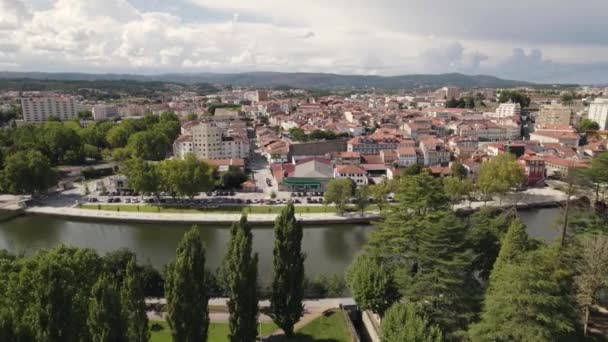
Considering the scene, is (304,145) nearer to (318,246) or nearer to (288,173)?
(288,173)

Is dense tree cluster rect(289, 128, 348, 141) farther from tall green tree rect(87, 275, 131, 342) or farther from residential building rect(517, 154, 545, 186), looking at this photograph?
tall green tree rect(87, 275, 131, 342)

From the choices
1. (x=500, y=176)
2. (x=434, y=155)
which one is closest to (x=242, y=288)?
(x=500, y=176)

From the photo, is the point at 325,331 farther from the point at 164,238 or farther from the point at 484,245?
the point at 164,238

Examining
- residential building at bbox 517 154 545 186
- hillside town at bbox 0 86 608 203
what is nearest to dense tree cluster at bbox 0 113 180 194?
hillside town at bbox 0 86 608 203

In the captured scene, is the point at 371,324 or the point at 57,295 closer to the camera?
the point at 57,295

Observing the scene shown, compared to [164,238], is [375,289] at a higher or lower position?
higher

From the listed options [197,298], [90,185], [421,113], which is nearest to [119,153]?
[90,185]
